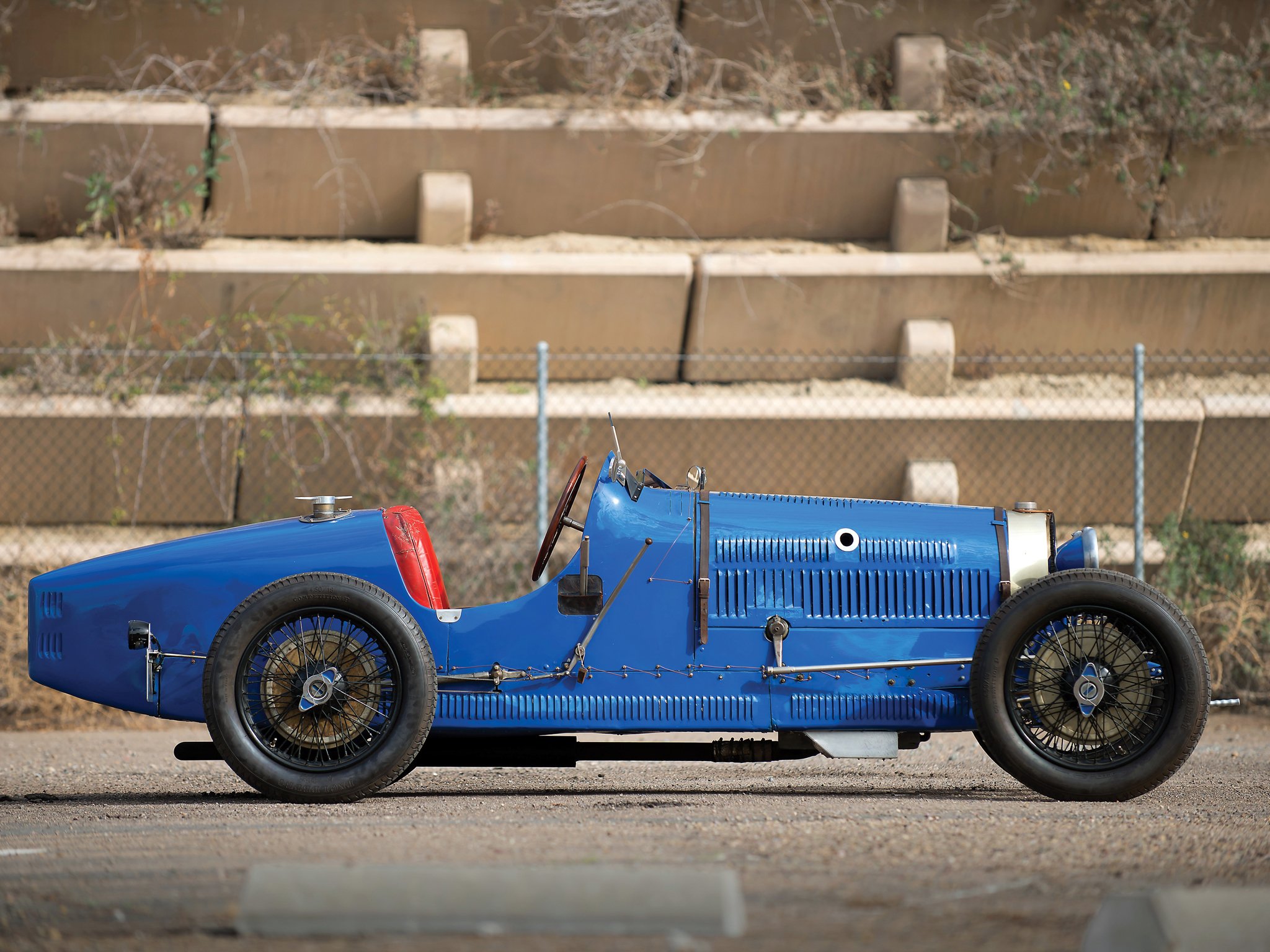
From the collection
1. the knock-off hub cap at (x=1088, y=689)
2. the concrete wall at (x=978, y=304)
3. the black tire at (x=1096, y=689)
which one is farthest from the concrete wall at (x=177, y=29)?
the knock-off hub cap at (x=1088, y=689)

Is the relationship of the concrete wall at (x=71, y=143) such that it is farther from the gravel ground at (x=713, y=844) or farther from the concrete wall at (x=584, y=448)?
the gravel ground at (x=713, y=844)

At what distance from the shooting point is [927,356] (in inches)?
384

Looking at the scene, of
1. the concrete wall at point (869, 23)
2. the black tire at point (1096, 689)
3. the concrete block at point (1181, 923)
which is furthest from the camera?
the concrete wall at point (869, 23)

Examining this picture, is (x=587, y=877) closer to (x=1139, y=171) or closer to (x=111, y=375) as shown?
(x=111, y=375)

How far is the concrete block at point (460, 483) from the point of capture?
29.1 ft

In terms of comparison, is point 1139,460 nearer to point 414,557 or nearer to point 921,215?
point 921,215

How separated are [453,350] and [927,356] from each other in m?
3.53

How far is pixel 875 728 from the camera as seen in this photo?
477 centimetres

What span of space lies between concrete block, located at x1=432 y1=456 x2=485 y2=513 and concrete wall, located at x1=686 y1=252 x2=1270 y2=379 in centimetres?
197

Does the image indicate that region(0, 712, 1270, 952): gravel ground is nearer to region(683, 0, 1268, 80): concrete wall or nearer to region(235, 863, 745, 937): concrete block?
region(235, 863, 745, 937): concrete block

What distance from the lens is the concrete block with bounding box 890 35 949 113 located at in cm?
1070

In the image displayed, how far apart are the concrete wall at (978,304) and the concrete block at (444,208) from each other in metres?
1.91

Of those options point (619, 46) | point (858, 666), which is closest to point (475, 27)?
point (619, 46)

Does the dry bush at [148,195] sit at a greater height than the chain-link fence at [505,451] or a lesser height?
greater
